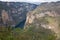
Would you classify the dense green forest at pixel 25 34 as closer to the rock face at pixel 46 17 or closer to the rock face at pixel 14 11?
the rock face at pixel 46 17

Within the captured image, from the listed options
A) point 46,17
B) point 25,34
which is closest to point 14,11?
point 46,17

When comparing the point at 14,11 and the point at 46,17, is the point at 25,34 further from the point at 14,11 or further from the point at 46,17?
the point at 14,11

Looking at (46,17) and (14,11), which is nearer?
(46,17)

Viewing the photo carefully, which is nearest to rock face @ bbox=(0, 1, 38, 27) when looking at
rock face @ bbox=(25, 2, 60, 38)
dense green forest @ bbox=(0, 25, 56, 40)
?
rock face @ bbox=(25, 2, 60, 38)

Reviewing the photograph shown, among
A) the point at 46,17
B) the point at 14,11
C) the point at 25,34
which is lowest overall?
the point at 25,34

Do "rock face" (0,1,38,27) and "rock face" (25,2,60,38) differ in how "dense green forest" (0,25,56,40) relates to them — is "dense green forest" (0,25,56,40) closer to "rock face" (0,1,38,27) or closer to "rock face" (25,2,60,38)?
"rock face" (25,2,60,38)

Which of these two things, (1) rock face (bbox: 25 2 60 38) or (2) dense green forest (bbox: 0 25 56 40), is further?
(1) rock face (bbox: 25 2 60 38)

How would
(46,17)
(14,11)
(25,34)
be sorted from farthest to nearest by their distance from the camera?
(14,11) < (46,17) < (25,34)
